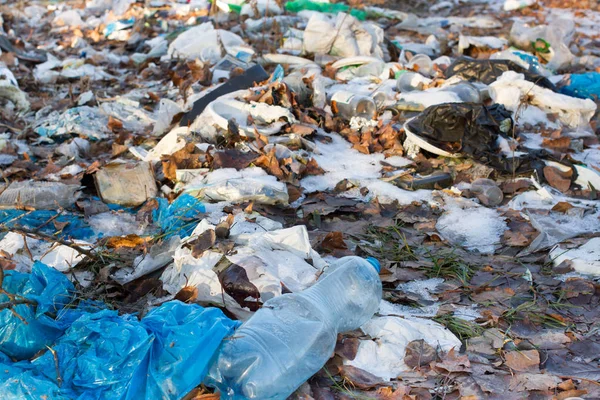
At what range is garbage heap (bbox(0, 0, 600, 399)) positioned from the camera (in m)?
2.10

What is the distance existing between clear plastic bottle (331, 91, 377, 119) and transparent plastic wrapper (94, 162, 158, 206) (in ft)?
5.88

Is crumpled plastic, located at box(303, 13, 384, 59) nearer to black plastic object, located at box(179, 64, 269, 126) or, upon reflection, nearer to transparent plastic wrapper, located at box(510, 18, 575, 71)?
black plastic object, located at box(179, 64, 269, 126)

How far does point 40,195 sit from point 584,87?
4934 mm

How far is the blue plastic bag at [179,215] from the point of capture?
3.02 m

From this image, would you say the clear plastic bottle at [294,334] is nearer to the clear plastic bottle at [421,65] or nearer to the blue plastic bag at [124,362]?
the blue plastic bag at [124,362]

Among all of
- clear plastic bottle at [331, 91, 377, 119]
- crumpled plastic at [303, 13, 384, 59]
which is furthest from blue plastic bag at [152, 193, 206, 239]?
crumpled plastic at [303, 13, 384, 59]

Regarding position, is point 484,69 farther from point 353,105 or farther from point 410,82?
point 353,105

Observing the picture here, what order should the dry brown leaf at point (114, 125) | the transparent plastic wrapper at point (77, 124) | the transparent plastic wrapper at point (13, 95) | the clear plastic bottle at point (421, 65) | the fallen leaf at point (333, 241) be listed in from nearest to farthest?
1. the fallen leaf at point (333, 241)
2. the transparent plastic wrapper at point (77, 124)
3. the dry brown leaf at point (114, 125)
4. the transparent plastic wrapper at point (13, 95)
5. the clear plastic bottle at point (421, 65)

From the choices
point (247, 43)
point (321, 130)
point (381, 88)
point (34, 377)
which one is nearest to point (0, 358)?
point (34, 377)

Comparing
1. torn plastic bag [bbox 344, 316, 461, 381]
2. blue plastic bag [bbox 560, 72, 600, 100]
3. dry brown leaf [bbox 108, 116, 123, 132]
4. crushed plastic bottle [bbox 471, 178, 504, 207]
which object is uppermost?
torn plastic bag [bbox 344, 316, 461, 381]

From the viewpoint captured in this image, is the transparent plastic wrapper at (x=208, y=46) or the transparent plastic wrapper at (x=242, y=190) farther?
the transparent plastic wrapper at (x=208, y=46)

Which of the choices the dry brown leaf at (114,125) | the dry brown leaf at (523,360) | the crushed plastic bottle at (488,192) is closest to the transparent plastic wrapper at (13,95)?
the dry brown leaf at (114,125)

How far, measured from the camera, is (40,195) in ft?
11.5

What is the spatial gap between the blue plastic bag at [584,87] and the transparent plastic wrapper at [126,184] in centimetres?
402
